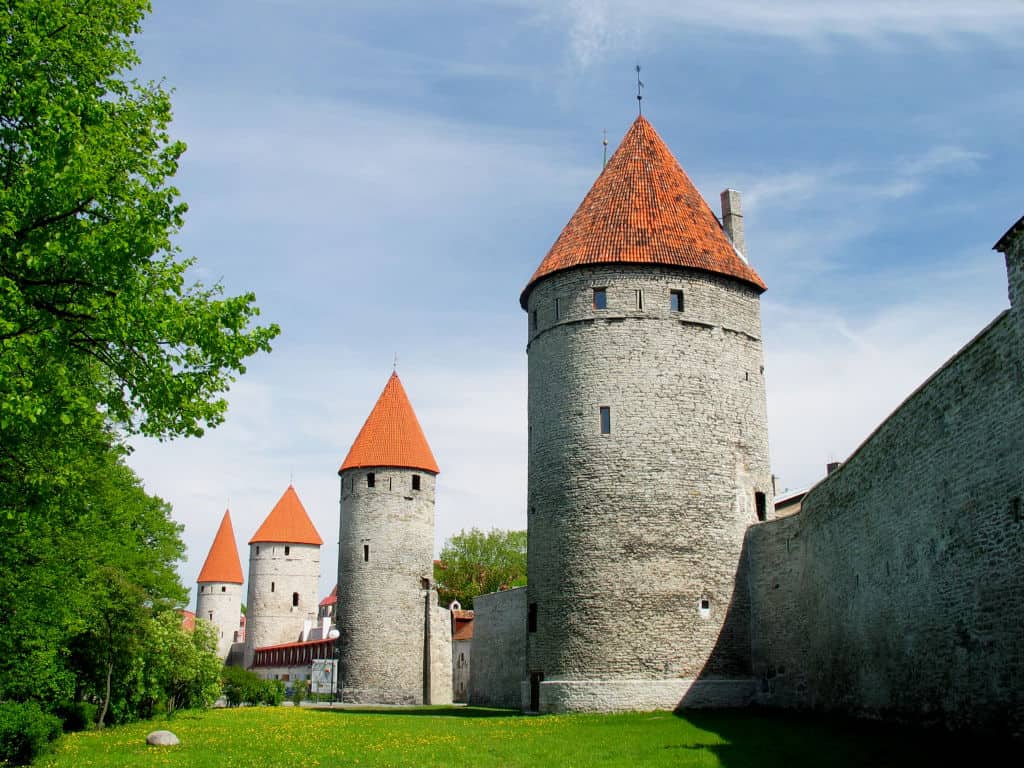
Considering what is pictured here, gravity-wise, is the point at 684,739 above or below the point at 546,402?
below

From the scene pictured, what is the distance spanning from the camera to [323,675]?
1615 inches

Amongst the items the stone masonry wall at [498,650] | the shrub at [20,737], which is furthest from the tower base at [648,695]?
the shrub at [20,737]

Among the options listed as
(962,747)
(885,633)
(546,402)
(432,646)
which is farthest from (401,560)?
(962,747)

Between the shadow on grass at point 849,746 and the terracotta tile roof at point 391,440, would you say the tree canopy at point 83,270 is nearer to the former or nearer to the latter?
the shadow on grass at point 849,746

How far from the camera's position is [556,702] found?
21875 mm

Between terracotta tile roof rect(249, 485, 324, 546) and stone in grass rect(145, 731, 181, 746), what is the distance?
140 feet

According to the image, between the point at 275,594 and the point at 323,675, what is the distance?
1842cm

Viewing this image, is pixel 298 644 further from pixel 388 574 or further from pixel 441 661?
pixel 388 574

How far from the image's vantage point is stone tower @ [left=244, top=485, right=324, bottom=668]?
5800cm

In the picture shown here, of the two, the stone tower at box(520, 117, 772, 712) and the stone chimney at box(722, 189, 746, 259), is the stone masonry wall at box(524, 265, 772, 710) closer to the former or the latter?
the stone tower at box(520, 117, 772, 712)

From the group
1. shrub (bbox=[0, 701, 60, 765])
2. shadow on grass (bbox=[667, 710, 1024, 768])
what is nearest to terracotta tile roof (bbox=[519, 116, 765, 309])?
shadow on grass (bbox=[667, 710, 1024, 768])

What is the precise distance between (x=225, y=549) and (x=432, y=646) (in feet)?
109

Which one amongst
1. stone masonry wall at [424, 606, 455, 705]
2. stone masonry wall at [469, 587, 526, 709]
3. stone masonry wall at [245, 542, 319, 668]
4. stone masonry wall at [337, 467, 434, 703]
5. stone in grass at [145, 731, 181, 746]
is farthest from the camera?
stone masonry wall at [245, 542, 319, 668]

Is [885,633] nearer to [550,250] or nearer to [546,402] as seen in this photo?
[546,402]
